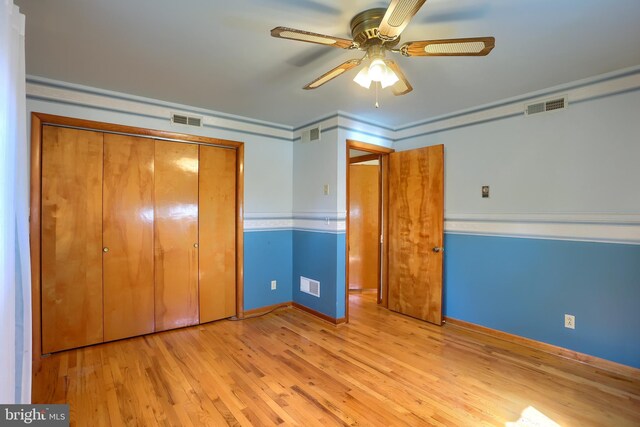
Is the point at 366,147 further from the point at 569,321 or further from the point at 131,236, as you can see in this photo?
the point at 131,236

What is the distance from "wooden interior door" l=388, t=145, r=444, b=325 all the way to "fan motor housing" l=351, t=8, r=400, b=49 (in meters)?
2.03

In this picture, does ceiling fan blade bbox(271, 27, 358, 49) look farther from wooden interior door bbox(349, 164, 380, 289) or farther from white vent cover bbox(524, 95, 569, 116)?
wooden interior door bbox(349, 164, 380, 289)

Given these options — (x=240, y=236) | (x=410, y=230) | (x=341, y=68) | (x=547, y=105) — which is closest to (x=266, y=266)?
(x=240, y=236)

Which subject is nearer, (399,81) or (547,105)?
(399,81)

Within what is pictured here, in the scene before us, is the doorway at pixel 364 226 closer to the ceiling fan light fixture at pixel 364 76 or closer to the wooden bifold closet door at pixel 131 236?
the wooden bifold closet door at pixel 131 236

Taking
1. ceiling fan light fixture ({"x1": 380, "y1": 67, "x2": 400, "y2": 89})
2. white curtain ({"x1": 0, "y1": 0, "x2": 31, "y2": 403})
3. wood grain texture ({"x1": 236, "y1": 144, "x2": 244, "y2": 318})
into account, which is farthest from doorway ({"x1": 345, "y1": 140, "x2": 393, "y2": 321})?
white curtain ({"x1": 0, "y1": 0, "x2": 31, "y2": 403})

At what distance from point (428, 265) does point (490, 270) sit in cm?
63

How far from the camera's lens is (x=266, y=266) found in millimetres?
3855

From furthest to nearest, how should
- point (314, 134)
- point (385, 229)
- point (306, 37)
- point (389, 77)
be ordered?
point (385, 229) < point (314, 134) < point (389, 77) < point (306, 37)

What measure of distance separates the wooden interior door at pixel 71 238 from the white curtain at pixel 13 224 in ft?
4.95

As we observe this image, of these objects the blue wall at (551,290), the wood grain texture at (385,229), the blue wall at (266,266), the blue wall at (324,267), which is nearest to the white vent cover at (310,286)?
the blue wall at (324,267)

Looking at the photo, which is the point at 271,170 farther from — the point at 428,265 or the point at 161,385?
the point at 161,385

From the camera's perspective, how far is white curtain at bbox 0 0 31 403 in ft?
3.92

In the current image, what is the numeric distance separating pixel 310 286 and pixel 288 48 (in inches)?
104
